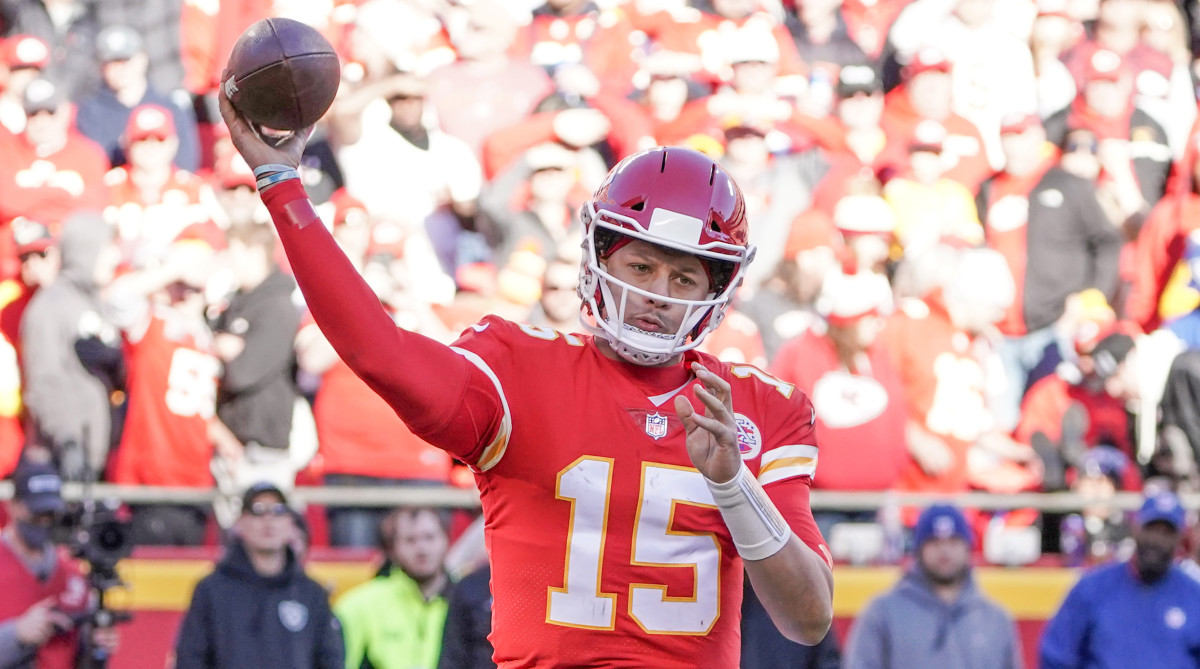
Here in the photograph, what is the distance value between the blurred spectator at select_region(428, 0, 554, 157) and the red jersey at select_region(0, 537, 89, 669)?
3282mm

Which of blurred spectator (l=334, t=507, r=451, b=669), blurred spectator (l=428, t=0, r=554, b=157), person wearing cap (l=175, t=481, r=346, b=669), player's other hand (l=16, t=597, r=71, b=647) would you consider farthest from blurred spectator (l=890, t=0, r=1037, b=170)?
player's other hand (l=16, t=597, r=71, b=647)

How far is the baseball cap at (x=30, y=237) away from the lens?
23.2 feet

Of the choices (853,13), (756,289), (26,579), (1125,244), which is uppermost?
(853,13)

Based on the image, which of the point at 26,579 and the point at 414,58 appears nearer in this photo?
the point at 26,579

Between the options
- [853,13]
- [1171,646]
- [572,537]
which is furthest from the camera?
[853,13]

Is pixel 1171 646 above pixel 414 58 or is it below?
below

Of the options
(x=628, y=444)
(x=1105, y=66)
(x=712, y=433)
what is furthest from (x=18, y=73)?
(x=712, y=433)

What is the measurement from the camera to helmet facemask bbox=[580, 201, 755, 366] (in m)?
2.64

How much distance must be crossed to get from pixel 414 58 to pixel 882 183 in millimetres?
2521

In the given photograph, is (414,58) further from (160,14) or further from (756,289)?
(756,289)

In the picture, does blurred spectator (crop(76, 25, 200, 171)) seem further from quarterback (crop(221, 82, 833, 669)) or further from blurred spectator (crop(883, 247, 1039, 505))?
quarterback (crop(221, 82, 833, 669))

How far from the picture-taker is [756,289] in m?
7.66

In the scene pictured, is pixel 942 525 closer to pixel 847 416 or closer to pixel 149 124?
pixel 847 416

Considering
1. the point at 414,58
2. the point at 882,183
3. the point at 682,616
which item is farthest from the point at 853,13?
the point at 682,616
